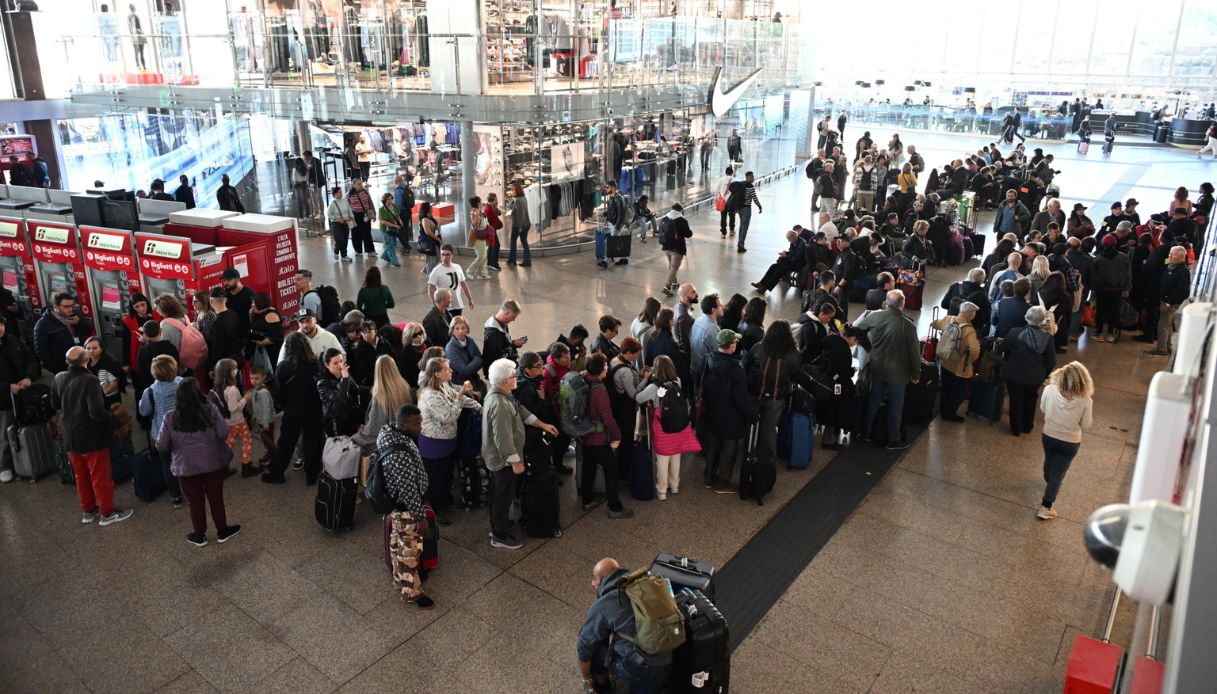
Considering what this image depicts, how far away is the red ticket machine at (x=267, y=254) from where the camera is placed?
31.6ft

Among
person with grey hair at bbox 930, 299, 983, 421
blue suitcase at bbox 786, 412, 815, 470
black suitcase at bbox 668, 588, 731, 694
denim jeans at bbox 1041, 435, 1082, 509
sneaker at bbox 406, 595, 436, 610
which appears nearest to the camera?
black suitcase at bbox 668, 588, 731, 694

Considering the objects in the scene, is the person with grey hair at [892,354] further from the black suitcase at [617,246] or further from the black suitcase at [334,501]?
the black suitcase at [617,246]

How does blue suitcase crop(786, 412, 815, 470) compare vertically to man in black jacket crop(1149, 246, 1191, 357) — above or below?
below

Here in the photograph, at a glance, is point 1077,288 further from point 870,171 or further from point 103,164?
point 103,164

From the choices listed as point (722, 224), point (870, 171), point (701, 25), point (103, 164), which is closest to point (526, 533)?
point (722, 224)

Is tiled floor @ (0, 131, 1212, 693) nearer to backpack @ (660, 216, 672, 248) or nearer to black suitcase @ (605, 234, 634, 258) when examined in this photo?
backpack @ (660, 216, 672, 248)

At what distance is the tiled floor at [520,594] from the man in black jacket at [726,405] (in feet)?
1.19

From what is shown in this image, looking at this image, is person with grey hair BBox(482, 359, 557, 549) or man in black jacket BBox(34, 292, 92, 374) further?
man in black jacket BBox(34, 292, 92, 374)

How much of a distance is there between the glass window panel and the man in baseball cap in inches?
1549

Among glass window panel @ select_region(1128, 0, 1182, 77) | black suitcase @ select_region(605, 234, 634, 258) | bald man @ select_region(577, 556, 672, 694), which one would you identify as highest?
glass window panel @ select_region(1128, 0, 1182, 77)

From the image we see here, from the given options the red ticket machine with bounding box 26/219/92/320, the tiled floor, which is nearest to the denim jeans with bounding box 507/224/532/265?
the red ticket machine with bounding box 26/219/92/320

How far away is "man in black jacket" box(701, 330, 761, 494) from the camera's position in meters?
6.87

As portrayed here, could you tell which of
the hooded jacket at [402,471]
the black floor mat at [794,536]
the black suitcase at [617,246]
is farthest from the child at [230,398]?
the black suitcase at [617,246]

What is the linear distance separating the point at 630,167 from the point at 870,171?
5.87 metres
